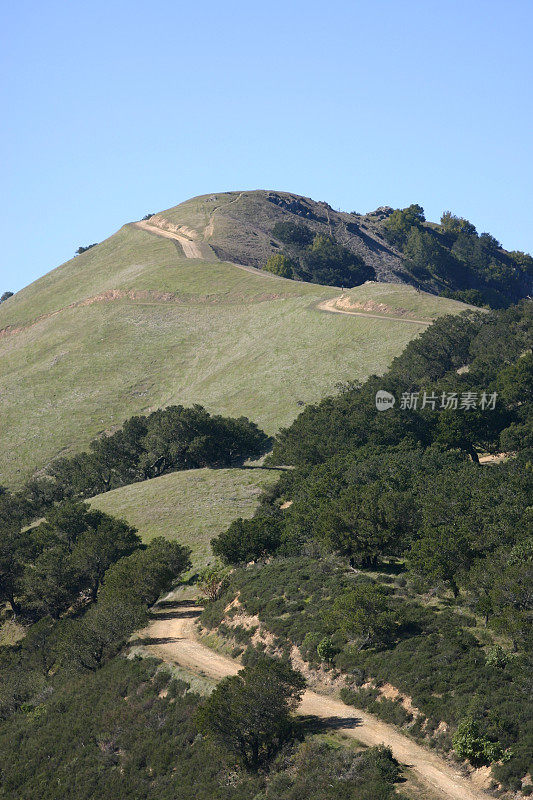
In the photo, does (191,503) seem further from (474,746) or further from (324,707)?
(474,746)

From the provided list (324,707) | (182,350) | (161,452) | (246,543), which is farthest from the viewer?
(182,350)

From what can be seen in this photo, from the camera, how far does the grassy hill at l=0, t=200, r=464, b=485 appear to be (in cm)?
12725

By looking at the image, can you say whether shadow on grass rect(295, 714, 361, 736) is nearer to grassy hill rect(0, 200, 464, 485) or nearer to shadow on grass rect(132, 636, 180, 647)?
shadow on grass rect(132, 636, 180, 647)

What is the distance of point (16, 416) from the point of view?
451 ft

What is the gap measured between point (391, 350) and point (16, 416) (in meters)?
75.6

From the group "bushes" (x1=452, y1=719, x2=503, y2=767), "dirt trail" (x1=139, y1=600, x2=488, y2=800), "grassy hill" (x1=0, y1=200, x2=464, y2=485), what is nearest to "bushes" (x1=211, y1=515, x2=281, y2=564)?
"dirt trail" (x1=139, y1=600, x2=488, y2=800)

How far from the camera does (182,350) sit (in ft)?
514

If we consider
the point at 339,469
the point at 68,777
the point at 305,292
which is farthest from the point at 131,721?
the point at 305,292

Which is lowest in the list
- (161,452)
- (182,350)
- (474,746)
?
(474,746)

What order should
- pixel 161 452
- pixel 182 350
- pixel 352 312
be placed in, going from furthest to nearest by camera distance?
pixel 182 350 < pixel 352 312 < pixel 161 452

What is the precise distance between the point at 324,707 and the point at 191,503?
A: 49.1 meters

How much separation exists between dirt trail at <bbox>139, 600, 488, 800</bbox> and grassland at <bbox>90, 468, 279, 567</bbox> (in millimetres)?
12510

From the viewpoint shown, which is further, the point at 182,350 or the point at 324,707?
the point at 182,350

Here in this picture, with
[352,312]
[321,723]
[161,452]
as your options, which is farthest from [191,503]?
[352,312]
